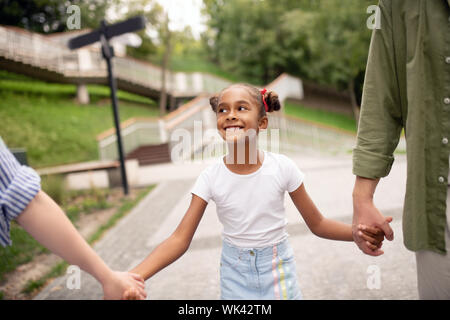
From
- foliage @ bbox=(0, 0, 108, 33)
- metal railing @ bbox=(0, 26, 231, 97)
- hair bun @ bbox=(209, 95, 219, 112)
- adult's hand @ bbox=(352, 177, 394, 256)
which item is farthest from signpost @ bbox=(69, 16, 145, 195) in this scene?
foliage @ bbox=(0, 0, 108, 33)

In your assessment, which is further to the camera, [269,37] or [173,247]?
[269,37]

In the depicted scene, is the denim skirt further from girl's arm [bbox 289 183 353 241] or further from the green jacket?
the green jacket

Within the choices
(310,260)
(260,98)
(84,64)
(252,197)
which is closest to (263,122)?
(260,98)

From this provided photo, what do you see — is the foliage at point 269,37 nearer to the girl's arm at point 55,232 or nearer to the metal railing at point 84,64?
the metal railing at point 84,64

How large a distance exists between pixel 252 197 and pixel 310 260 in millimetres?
2110

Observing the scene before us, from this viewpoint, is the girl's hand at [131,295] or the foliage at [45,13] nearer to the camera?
the girl's hand at [131,295]

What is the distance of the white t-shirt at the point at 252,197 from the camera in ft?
5.08

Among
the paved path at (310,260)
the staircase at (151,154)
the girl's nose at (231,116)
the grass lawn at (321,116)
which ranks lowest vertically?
the grass lawn at (321,116)

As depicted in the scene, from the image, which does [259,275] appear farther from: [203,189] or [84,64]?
[84,64]

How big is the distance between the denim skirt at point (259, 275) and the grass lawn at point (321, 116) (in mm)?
16618

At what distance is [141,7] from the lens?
18.7 meters

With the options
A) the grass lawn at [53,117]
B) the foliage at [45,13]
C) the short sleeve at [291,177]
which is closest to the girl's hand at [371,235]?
the short sleeve at [291,177]

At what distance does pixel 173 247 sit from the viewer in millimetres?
1516

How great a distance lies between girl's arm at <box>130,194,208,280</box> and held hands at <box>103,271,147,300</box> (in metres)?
0.07
